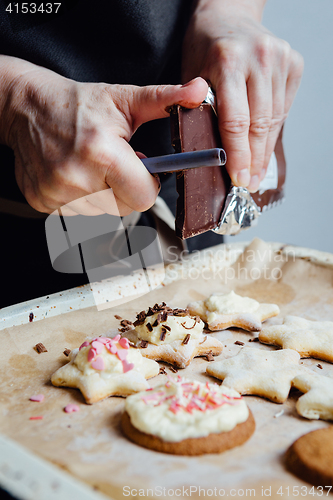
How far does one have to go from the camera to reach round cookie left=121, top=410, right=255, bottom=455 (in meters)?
0.72

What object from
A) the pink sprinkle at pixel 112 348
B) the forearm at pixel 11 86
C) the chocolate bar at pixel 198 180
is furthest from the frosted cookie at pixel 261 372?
the forearm at pixel 11 86

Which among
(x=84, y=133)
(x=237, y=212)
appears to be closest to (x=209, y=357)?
(x=237, y=212)

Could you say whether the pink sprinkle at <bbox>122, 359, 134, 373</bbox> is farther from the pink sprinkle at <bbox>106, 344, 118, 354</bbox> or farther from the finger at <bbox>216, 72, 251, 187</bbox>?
the finger at <bbox>216, 72, 251, 187</bbox>

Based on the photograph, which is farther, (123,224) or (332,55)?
(332,55)

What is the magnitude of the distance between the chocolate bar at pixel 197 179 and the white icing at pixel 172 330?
0.24m

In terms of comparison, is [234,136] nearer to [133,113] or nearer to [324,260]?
[133,113]

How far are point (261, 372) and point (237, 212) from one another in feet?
2.06

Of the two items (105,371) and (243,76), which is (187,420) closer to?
(105,371)

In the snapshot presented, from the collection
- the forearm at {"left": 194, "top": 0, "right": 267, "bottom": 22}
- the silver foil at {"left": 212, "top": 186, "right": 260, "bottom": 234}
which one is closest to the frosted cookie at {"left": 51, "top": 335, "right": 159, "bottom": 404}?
the silver foil at {"left": 212, "top": 186, "right": 260, "bottom": 234}

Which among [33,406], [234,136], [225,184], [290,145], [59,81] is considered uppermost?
[59,81]

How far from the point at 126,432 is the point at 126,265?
3.10 ft

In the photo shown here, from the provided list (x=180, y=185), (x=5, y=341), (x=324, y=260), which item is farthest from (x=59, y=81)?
(x=324, y=260)

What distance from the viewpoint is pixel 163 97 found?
1.04 metres

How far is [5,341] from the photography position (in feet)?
3.75
